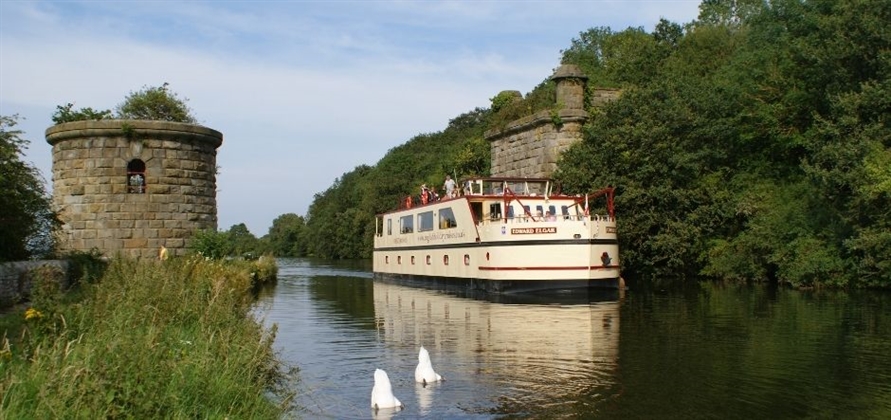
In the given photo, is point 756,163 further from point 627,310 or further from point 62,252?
point 62,252

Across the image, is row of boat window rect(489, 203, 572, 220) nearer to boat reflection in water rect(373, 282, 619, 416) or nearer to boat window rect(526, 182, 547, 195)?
boat reflection in water rect(373, 282, 619, 416)

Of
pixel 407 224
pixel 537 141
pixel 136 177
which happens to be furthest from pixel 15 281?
pixel 537 141

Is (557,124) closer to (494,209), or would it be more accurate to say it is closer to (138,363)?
(494,209)

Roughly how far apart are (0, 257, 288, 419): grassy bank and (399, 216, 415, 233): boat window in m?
20.2

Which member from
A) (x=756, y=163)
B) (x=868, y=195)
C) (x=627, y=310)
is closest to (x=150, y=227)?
(x=627, y=310)

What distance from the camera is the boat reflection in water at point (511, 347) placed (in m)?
9.87

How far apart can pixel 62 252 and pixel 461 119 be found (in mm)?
69110

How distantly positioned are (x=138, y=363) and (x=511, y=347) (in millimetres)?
8580

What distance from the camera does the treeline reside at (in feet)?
80.1

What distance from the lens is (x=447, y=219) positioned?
91.9 ft

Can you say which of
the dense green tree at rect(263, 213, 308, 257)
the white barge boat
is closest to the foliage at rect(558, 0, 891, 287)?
the white barge boat

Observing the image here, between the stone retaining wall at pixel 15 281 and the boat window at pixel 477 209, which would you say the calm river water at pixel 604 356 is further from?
the stone retaining wall at pixel 15 281

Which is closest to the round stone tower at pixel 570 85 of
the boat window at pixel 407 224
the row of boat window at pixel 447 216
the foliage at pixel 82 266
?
the boat window at pixel 407 224

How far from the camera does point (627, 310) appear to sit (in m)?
20.7
